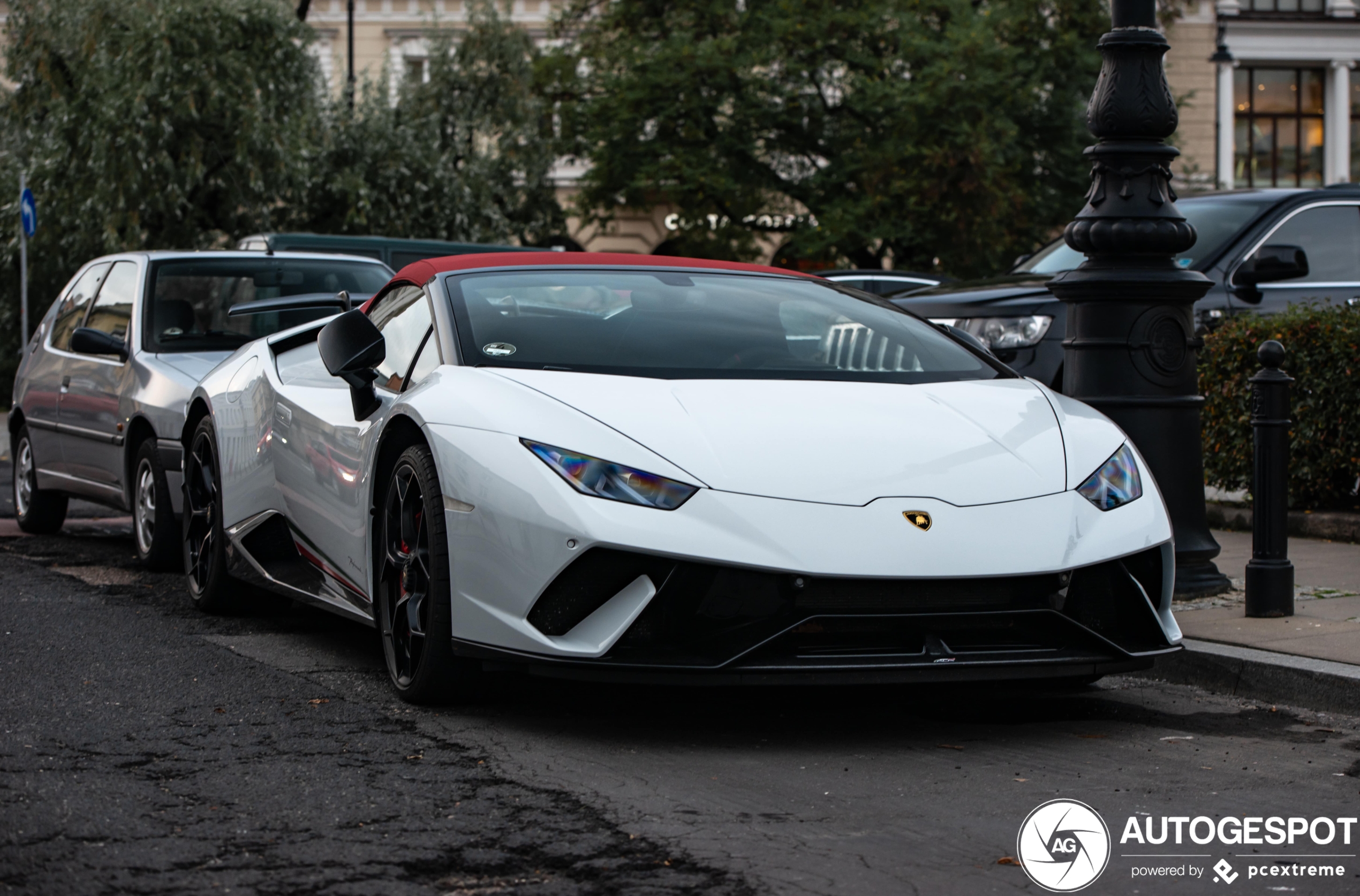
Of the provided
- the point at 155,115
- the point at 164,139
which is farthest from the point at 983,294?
the point at 155,115

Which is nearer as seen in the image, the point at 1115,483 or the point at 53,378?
the point at 1115,483

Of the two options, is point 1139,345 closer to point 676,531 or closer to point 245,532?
point 676,531

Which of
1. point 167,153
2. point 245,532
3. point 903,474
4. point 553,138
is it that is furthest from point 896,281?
point 553,138

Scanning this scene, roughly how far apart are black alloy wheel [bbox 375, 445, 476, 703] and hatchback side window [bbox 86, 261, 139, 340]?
4.28m

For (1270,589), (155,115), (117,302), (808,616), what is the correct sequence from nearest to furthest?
1. (808,616)
2. (1270,589)
3. (117,302)
4. (155,115)

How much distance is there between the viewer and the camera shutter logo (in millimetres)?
3424

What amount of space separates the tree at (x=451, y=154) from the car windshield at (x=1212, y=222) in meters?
17.5

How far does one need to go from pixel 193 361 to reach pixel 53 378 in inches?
64.6

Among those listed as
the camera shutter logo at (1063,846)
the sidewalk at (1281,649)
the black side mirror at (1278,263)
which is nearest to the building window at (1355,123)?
→ the black side mirror at (1278,263)

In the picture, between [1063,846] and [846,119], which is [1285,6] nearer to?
[846,119]

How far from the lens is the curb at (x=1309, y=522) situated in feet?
27.8

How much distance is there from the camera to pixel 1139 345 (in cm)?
Result: 660

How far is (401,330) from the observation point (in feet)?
18.7

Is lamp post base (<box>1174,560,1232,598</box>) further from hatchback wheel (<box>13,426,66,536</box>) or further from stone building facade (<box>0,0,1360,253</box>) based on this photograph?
stone building facade (<box>0,0,1360,253</box>)
